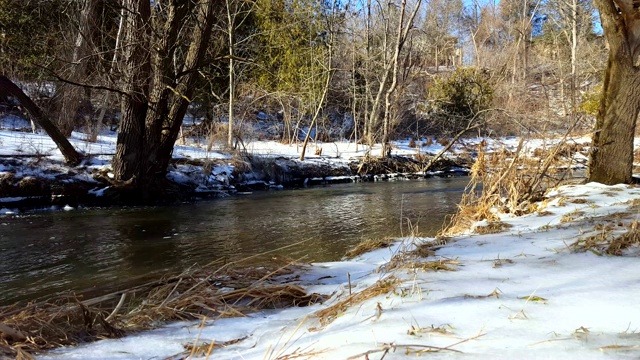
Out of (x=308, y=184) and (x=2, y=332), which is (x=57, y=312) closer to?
(x=2, y=332)

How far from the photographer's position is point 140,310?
268 centimetres

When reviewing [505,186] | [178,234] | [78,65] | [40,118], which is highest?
[78,65]

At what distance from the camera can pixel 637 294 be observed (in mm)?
1921

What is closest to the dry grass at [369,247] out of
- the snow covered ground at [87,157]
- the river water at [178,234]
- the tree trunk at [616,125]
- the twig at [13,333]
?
the river water at [178,234]

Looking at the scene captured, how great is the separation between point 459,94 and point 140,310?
85.1 feet

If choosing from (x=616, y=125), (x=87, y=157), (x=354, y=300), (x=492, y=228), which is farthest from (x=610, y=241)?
(x=87, y=157)

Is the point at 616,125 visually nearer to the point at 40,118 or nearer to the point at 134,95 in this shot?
the point at 134,95

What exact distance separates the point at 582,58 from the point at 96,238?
98.4ft

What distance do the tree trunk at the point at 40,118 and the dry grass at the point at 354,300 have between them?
10.3 m

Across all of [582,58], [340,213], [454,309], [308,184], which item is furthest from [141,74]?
[582,58]

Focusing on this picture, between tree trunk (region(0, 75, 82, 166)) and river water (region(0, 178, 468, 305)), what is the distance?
2.52 m

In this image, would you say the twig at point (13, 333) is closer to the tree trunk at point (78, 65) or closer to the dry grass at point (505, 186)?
the dry grass at point (505, 186)

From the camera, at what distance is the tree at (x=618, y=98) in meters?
6.02

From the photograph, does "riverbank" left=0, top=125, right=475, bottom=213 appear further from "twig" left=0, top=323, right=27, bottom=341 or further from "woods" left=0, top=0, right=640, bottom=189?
"twig" left=0, top=323, right=27, bottom=341
